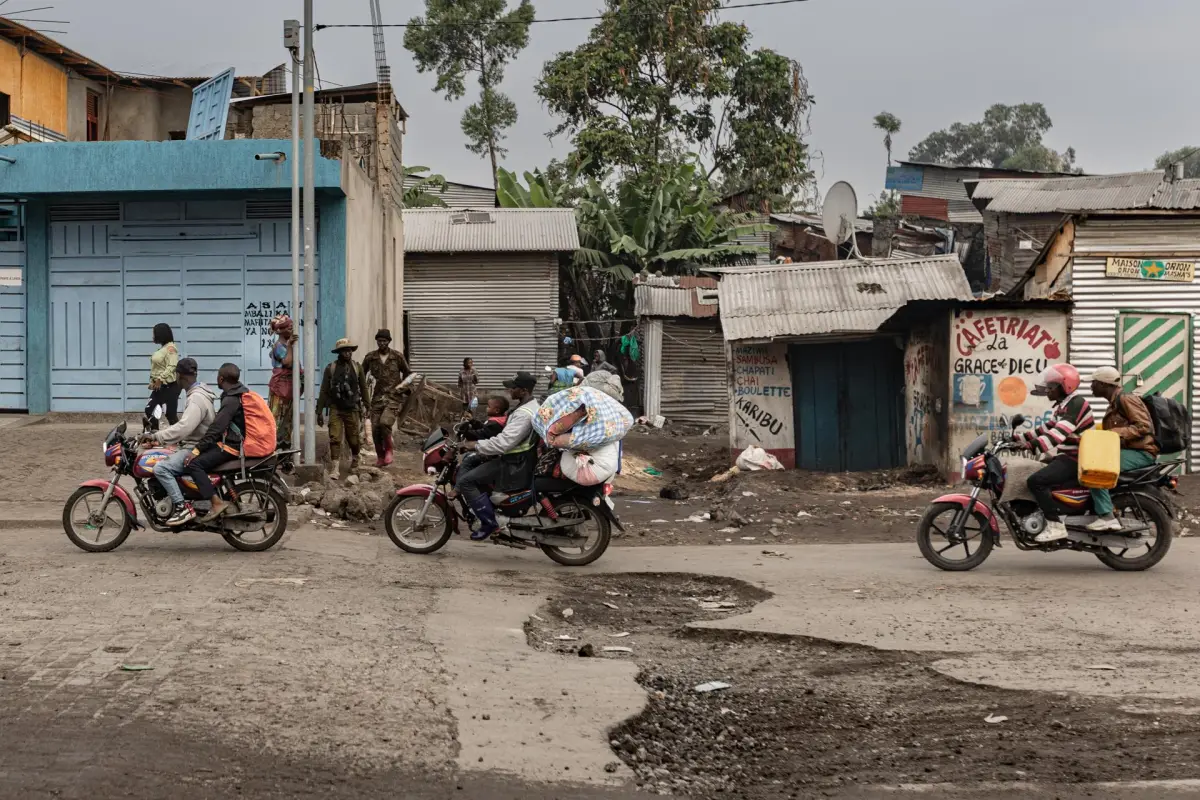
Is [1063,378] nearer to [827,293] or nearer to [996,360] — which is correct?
[996,360]

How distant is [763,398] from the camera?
65.6 feet

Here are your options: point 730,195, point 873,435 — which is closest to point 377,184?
point 873,435

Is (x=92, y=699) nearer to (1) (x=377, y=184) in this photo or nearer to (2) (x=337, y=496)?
(2) (x=337, y=496)

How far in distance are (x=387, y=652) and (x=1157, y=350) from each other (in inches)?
530

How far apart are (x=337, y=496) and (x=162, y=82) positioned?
16620mm

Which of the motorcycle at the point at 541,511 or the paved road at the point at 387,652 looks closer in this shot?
the paved road at the point at 387,652

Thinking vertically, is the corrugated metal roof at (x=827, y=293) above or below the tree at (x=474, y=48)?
below

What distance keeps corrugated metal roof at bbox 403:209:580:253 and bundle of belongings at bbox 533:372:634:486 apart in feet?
69.5

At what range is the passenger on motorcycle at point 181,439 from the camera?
32.2ft

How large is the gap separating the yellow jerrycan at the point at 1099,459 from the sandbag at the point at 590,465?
345cm

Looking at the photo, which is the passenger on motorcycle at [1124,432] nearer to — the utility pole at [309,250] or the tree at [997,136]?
the utility pole at [309,250]

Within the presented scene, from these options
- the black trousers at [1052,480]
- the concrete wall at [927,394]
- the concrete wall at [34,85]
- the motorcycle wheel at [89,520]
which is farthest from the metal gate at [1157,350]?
the concrete wall at [34,85]

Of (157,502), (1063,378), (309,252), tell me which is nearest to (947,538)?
(1063,378)

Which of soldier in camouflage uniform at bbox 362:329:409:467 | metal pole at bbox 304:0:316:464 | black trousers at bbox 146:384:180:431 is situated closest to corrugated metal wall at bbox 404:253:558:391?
soldier in camouflage uniform at bbox 362:329:409:467
